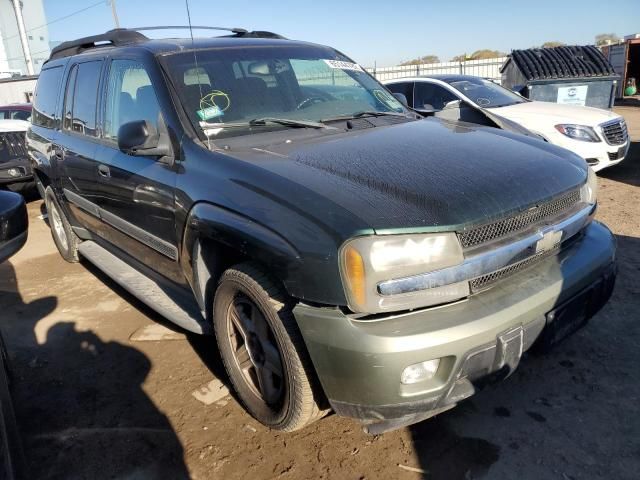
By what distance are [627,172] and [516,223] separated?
6.42 m

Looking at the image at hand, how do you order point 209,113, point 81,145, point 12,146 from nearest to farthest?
point 209,113
point 81,145
point 12,146

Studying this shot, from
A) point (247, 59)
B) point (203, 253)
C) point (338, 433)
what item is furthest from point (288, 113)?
point (338, 433)

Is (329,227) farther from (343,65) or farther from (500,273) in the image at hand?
(343,65)

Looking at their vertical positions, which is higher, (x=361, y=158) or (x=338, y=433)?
(x=361, y=158)

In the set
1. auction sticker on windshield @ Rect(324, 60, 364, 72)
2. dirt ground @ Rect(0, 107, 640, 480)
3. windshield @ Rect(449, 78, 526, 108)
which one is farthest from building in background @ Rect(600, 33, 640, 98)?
dirt ground @ Rect(0, 107, 640, 480)

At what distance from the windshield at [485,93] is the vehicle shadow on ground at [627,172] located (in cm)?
172

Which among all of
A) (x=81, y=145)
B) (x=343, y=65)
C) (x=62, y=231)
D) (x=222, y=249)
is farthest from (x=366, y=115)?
(x=62, y=231)

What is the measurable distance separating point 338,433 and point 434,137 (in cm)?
167

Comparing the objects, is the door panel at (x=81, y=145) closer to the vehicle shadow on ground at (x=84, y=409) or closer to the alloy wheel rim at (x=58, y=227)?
the alloy wheel rim at (x=58, y=227)

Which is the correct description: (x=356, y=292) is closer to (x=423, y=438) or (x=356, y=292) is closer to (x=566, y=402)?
(x=423, y=438)

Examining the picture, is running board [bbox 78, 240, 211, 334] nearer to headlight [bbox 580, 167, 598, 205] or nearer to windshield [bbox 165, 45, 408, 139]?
windshield [bbox 165, 45, 408, 139]

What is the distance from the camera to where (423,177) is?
2.29 meters

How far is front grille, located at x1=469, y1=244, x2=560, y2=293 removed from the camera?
2.13 meters

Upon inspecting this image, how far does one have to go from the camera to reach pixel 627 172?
295 inches
